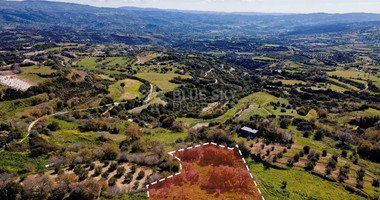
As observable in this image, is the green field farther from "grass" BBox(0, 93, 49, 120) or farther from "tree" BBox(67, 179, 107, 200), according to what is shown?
"tree" BBox(67, 179, 107, 200)

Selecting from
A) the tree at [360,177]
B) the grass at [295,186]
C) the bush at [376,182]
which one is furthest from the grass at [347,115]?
the grass at [295,186]

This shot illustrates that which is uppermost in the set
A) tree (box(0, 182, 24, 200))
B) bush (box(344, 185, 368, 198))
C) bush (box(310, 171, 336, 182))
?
tree (box(0, 182, 24, 200))

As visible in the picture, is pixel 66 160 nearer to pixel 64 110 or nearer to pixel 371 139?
pixel 64 110

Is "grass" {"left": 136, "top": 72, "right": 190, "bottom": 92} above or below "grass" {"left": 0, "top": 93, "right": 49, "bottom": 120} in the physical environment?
below

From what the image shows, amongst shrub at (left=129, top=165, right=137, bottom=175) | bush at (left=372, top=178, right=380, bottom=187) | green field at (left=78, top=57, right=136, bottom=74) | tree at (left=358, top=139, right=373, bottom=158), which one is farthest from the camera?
green field at (left=78, top=57, right=136, bottom=74)

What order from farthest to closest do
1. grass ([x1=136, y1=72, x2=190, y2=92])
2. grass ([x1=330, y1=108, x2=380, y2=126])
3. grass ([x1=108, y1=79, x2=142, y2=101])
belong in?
grass ([x1=136, y1=72, x2=190, y2=92]), grass ([x1=108, y1=79, x2=142, y2=101]), grass ([x1=330, y1=108, x2=380, y2=126])

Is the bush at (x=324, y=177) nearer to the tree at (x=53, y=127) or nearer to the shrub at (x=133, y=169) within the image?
the shrub at (x=133, y=169)

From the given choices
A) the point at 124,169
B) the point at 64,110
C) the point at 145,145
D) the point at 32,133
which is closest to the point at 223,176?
the point at 124,169

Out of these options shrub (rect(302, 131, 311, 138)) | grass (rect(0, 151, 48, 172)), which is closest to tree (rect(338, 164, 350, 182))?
shrub (rect(302, 131, 311, 138))

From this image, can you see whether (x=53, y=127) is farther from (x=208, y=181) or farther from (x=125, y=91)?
(x=125, y=91)
